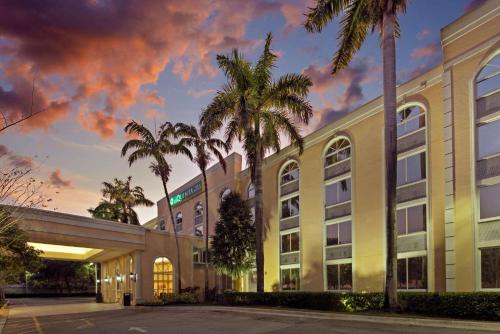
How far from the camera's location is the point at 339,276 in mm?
31312

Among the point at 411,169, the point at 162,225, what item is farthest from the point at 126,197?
the point at 411,169

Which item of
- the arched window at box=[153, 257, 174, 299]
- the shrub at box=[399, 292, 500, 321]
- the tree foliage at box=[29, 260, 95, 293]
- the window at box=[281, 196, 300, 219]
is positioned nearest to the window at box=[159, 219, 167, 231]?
the tree foliage at box=[29, 260, 95, 293]

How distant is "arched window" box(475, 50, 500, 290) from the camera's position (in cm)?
2058

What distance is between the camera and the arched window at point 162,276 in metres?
42.0

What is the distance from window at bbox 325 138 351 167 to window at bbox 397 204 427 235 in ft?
21.2

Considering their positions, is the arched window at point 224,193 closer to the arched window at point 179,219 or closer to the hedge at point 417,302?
the arched window at point 179,219

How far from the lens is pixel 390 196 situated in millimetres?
19016

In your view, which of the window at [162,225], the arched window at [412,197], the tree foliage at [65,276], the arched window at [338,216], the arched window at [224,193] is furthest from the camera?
the tree foliage at [65,276]

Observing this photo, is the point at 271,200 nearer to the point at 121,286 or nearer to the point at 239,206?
the point at 239,206

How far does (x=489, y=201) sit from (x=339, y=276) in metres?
12.7

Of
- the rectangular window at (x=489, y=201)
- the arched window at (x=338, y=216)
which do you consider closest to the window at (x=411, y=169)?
the rectangular window at (x=489, y=201)

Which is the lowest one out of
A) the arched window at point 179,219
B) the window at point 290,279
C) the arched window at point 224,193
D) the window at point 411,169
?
the window at point 290,279

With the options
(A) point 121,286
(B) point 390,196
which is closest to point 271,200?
(A) point 121,286

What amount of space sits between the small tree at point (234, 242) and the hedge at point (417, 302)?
10928 mm
